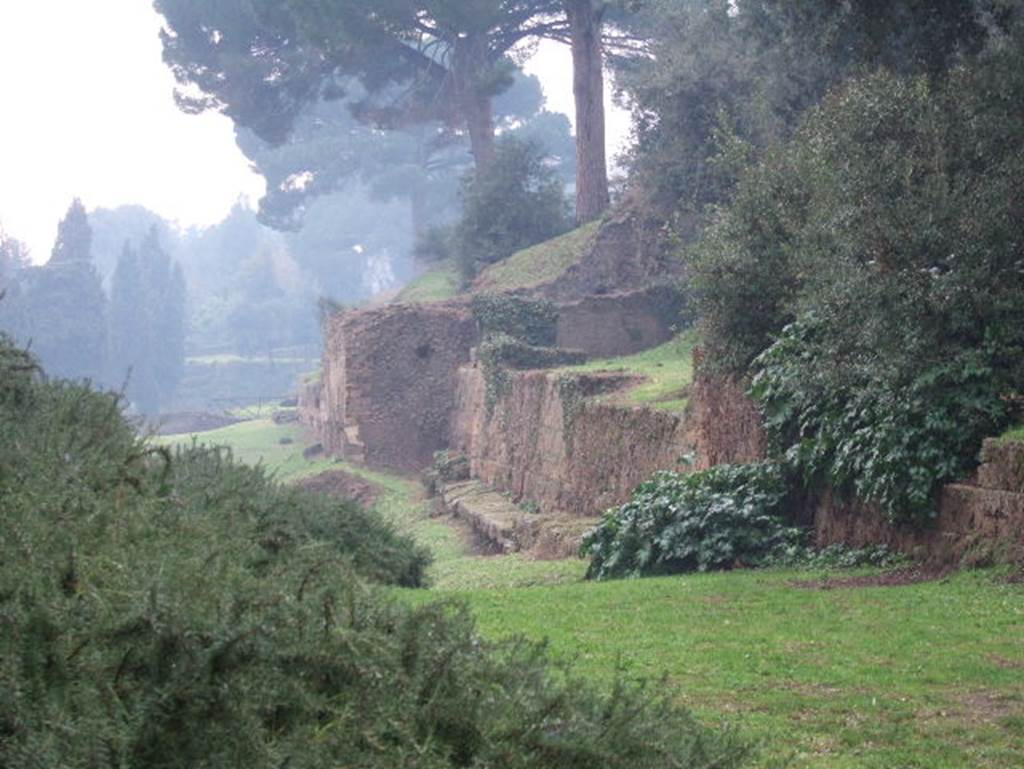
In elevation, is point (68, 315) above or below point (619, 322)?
above

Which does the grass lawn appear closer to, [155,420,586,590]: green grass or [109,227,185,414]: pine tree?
[155,420,586,590]: green grass

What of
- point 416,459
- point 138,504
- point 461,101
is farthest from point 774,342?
point 461,101

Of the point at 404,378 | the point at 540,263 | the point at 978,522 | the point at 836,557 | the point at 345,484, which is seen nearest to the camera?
the point at 978,522

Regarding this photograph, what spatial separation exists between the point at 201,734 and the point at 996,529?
8.42 metres

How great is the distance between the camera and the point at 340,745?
14.8 feet

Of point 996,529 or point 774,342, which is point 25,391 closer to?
point 996,529

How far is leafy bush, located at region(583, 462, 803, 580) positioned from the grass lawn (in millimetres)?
952

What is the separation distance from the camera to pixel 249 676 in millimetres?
4617

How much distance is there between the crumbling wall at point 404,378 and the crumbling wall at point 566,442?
284 centimetres

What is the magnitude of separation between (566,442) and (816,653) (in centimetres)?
1503

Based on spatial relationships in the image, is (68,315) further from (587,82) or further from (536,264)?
(536,264)

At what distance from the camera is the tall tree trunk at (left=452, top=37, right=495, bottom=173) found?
140ft

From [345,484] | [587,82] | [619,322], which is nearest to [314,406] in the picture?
[345,484]

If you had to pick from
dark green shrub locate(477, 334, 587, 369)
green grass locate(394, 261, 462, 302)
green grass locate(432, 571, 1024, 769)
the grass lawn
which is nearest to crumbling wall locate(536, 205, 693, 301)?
dark green shrub locate(477, 334, 587, 369)
